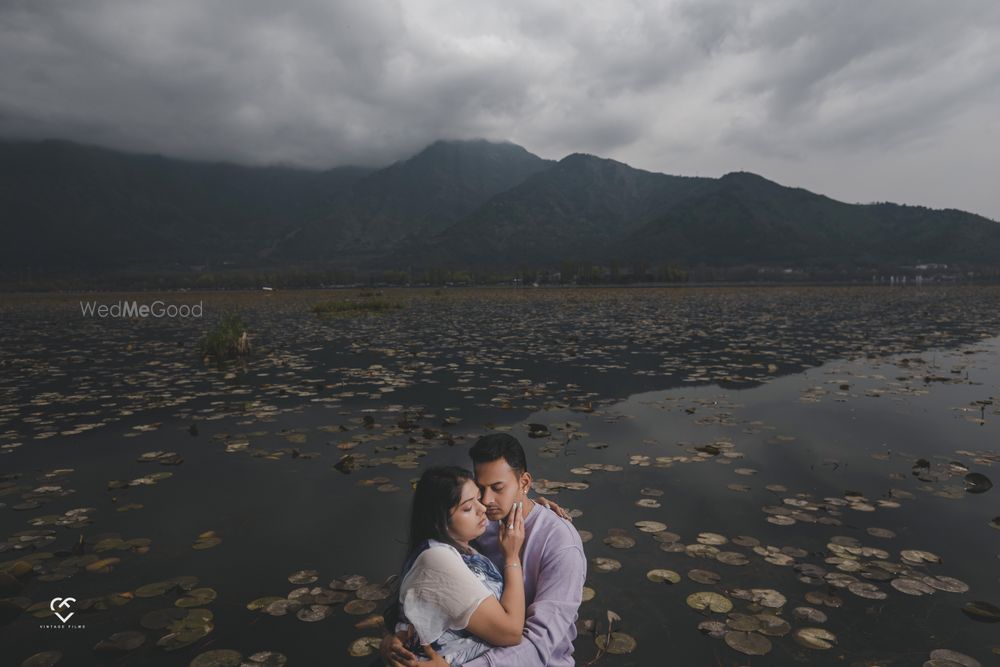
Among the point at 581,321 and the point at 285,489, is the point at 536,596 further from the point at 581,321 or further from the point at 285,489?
the point at 581,321

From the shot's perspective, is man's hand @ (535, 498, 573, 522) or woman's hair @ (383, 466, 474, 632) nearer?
woman's hair @ (383, 466, 474, 632)

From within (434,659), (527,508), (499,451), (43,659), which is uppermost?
(499,451)

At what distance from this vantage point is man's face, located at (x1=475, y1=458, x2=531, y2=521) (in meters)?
3.14

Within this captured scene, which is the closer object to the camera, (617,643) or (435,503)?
(435,503)

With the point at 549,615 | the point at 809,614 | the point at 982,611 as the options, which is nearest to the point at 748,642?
the point at 809,614

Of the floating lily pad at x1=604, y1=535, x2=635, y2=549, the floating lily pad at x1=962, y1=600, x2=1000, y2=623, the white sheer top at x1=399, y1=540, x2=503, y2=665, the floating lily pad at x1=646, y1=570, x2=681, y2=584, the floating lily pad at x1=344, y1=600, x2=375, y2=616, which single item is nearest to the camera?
the white sheer top at x1=399, y1=540, x2=503, y2=665

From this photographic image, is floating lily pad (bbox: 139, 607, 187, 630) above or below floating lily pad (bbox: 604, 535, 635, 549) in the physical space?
below

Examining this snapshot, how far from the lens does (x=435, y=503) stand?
275cm

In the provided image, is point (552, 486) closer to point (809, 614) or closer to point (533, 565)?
point (809, 614)

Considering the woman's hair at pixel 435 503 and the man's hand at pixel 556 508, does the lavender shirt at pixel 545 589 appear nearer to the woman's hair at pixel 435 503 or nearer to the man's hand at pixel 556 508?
the man's hand at pixel 556 508

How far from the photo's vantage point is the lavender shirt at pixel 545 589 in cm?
271

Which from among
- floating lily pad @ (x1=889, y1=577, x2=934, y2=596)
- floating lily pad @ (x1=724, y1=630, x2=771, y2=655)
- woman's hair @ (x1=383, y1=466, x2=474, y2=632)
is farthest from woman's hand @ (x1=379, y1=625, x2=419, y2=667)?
floating lily pad @ (x1=889, y1=577, x2=934, y2=596)

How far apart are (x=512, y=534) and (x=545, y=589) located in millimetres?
381

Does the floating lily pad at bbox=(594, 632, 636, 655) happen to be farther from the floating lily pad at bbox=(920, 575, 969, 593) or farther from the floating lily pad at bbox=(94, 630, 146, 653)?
the floating lily pad at bbox=(94, 630, 146, 653)
